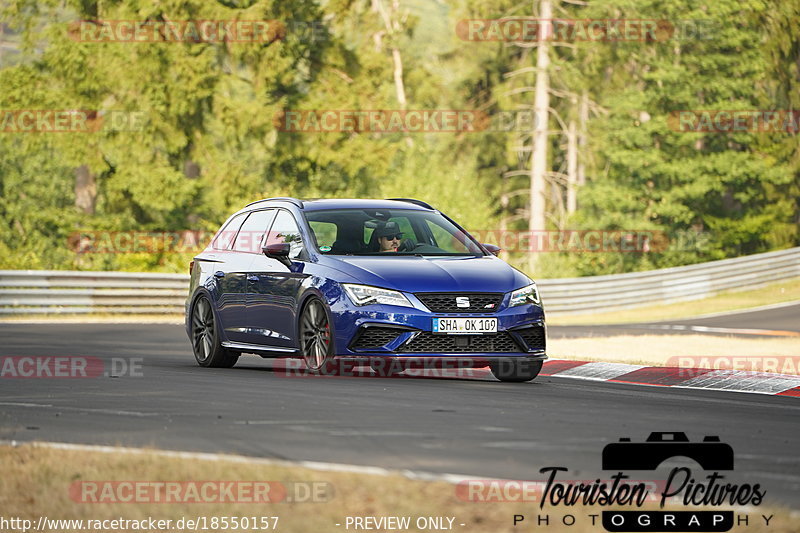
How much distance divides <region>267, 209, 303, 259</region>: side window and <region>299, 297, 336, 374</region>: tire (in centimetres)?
76

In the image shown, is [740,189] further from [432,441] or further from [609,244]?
[432,441]

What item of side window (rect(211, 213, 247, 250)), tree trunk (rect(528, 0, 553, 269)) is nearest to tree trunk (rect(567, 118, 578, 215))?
tree trunk (rect(528, 0, 553, 269))

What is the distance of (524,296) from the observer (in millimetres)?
12852

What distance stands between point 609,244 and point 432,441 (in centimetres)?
4955

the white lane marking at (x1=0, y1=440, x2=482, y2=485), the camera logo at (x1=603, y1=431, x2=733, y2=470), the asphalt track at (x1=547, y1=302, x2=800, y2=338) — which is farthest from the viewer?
the asphalt track at (x1=547, y1=302, x2=800, y2=338)

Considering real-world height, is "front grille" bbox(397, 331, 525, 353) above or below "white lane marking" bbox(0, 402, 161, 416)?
above

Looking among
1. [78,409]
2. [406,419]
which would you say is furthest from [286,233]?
[406,419]

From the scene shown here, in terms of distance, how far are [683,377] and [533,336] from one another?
2116mm

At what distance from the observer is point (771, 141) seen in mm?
58531

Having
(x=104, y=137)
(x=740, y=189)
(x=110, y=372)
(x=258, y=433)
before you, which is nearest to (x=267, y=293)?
(x=110, y=372)

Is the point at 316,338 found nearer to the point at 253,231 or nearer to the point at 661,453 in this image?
the point at 253,231

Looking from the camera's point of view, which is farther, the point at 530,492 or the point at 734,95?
the point at 734,95

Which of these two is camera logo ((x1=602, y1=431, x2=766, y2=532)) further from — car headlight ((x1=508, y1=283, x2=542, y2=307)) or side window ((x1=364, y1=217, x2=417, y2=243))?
side window ((x1=364, y1=217, x2=417, y2=243))

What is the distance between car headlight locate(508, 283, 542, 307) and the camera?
1274 centimetres
